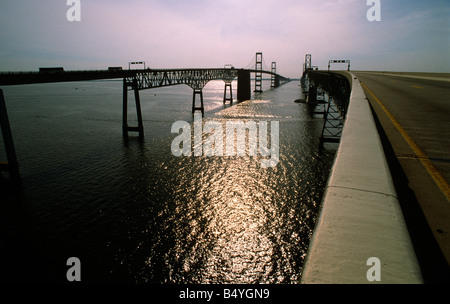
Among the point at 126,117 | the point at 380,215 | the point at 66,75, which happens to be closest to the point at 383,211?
the point at 380,215

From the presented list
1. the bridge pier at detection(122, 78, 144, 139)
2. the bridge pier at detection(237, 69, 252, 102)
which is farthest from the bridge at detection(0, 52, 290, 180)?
the bridge pier at detection(237, 69, 252, 102)

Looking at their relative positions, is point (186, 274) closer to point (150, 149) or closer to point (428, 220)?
Result: point (428, 220)

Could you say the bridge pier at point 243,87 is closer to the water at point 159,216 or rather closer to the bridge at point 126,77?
the bridge at point 126,77

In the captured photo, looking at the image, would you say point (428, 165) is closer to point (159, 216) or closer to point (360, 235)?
point (360, 235)

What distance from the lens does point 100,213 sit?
57.5 ft

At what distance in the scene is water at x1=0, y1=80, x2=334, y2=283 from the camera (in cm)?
1271

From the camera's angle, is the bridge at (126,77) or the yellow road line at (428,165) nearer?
the yellow road line at (428,165)

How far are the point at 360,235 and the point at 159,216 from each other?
54.9 ft

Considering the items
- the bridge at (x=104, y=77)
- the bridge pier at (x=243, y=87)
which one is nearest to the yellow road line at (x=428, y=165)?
the bridge at (x=104, y=77)

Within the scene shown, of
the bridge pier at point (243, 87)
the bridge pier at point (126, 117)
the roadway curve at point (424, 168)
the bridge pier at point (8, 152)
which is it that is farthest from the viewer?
the bridge pier at point (243, 87)

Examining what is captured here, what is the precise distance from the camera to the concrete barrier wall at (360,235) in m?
1.74

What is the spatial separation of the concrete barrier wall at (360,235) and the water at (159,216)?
10.9 metres

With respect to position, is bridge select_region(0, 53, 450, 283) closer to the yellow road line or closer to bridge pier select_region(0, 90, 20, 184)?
the yellow road line
